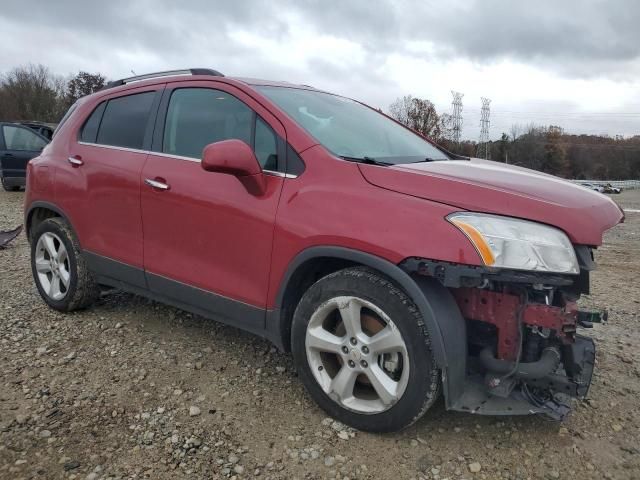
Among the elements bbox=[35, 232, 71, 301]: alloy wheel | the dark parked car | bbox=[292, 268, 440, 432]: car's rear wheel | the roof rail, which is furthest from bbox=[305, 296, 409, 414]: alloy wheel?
the dark parked car

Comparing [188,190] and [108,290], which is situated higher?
[188,190]

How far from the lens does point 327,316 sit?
95.3 inches

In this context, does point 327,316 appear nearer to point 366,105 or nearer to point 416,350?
point 416,350

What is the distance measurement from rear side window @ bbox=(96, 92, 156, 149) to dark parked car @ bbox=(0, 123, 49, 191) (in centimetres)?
902

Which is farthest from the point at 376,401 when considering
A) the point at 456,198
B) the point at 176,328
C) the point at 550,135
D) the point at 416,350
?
the point at 550,135

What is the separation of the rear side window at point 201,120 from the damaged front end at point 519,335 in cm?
130

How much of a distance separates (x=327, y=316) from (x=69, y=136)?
2621 millimetres

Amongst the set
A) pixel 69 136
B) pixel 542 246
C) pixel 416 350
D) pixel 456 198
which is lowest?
pixel 416 350

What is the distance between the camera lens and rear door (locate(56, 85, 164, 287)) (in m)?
3.22

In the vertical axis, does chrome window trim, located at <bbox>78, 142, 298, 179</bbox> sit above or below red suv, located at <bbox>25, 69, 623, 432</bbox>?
above

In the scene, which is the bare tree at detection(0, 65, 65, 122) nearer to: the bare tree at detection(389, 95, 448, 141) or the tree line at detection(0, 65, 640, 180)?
the tree line at detection(0, 65, 640, 180)

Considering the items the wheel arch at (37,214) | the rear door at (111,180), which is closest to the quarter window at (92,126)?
the rear door at (111,180)

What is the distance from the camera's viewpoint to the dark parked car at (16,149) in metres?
11.4

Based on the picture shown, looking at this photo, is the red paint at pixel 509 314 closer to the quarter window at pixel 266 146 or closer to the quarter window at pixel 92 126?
the quarter window at pixel 266 146
